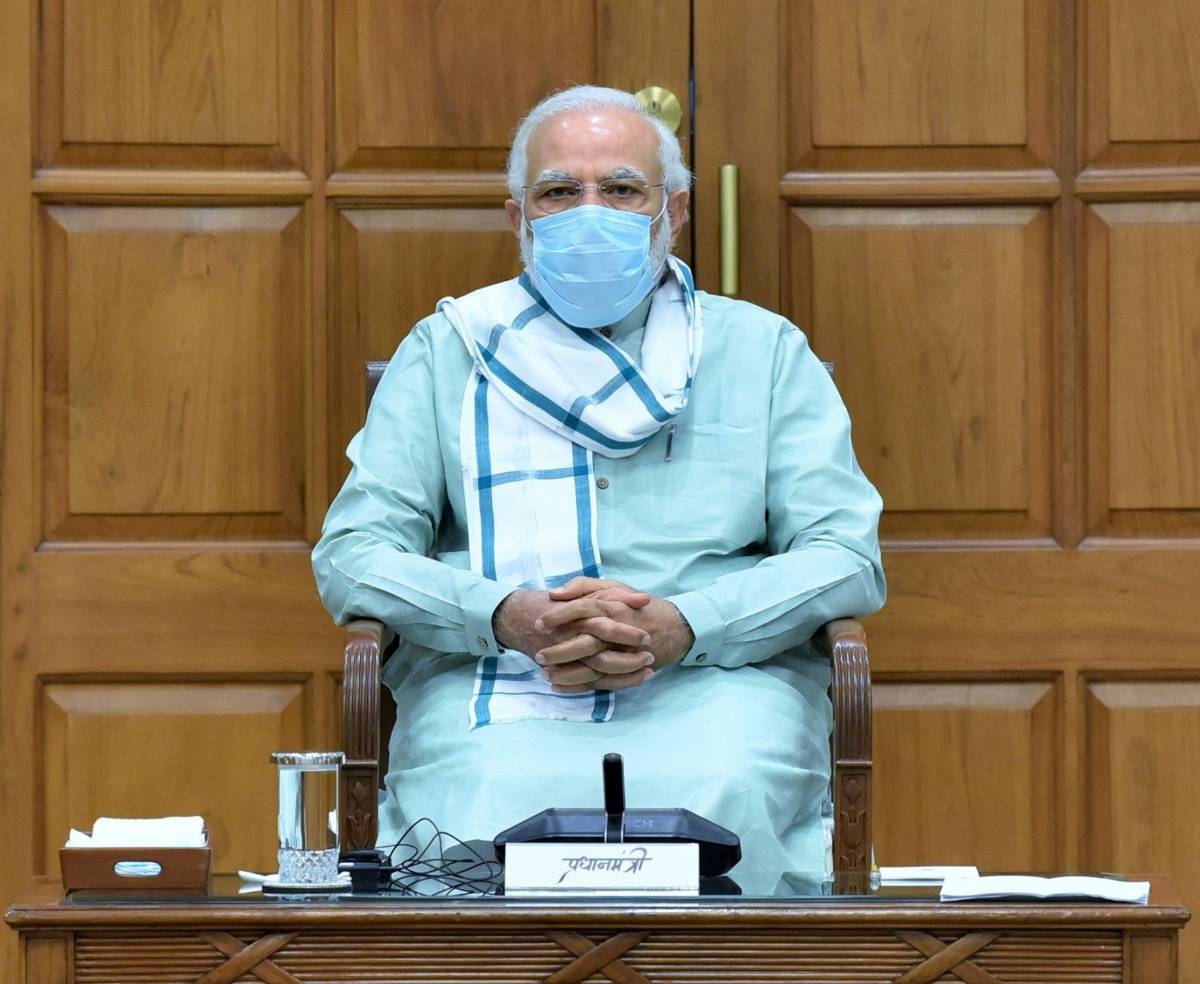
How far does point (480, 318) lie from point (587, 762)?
0.75 meters

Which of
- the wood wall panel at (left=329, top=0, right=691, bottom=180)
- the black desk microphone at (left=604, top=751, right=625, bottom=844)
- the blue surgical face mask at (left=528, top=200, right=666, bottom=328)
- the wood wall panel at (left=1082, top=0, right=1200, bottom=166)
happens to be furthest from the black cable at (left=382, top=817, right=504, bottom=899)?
the wood wall panel at (left=1082, top=0, right=1200, bottom=166)

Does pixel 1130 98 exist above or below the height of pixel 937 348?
above

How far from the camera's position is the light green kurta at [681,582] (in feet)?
7.95

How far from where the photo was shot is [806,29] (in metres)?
3.24

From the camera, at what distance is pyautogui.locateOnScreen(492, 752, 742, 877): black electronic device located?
193 centimetres

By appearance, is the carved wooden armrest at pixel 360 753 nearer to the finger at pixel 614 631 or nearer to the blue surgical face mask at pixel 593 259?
the finger at pixel 614 631

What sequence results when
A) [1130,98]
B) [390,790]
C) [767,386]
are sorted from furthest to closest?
1. [1130,98]
2. [767,386]
3. [390,790]

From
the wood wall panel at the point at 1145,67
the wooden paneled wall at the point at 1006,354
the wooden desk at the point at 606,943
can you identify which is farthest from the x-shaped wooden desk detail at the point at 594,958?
the wood wall panel at the point at 1145,67

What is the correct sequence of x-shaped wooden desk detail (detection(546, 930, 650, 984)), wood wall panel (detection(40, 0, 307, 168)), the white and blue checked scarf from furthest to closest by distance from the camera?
wood wall panel (detection(40, 0, 307, 168)) < the white and blue checked scarf < x-shaped wooden desk detail (detection(546, 930, 650, 984))

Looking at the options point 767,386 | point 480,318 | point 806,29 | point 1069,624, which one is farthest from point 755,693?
point 806,29

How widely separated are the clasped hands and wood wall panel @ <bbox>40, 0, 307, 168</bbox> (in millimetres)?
1145

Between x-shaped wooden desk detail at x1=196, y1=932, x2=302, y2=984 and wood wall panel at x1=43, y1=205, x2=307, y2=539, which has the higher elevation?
wood wall panel at x1=43, y1=205, x2=307, y2=539

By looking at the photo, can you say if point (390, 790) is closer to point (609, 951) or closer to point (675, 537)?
point (675, 537)

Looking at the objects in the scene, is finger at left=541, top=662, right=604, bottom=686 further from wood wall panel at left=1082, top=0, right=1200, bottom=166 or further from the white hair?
wood wall panel at left=1082, top=0, right=1200, bottom=166
